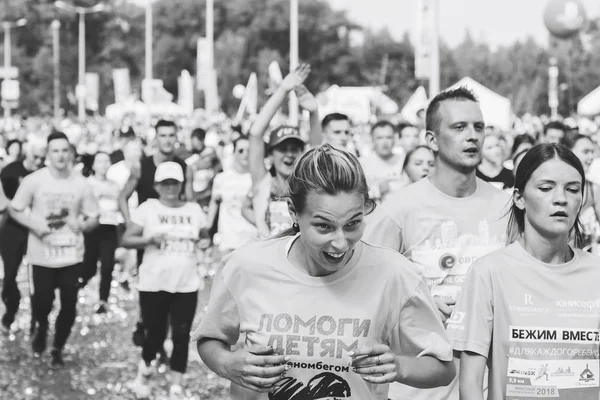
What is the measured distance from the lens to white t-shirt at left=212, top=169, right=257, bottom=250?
1041 centimetres

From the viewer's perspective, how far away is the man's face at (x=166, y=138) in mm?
9914

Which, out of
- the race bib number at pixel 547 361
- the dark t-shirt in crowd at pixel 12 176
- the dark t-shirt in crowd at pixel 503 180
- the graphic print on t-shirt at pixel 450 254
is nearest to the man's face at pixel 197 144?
the dark t-shirt in crowd at pixel 12 176

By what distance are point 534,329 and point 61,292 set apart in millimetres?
6103

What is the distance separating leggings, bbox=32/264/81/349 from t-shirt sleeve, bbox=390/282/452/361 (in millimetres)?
6252

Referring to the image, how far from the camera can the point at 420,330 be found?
11.1 feet

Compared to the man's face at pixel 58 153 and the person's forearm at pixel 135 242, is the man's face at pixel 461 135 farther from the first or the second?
the man's face at pixel 58 153

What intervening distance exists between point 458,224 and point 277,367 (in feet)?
6.62

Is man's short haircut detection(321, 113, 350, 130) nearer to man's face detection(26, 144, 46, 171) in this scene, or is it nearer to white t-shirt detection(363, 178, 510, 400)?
white t-shirt detection(363, 178, 510, 400)

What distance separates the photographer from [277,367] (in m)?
3.18

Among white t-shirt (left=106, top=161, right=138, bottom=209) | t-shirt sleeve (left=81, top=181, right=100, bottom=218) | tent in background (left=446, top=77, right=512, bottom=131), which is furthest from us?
tent in background (left=446, top=77, right=512, bottom=131)

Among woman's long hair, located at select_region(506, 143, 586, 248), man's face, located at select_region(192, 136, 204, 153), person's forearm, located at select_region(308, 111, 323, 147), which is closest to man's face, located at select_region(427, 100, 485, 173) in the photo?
woman's long hair, located at select_region(506, 143, 586, 248)

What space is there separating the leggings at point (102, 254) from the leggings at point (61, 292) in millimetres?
2477

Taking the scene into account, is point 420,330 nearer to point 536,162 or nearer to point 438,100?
point 536,162

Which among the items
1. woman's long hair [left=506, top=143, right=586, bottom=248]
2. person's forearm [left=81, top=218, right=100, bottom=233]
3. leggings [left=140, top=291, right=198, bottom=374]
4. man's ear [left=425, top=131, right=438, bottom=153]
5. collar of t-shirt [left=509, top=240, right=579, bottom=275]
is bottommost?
leggings [left=140, top=291, right=198, bottom=374]
